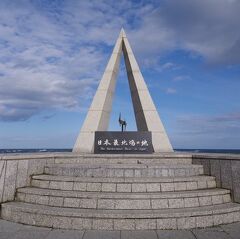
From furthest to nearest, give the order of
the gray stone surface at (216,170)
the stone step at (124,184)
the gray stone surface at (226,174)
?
the gray stone surface at (216,170), the gray stone surface at (226,174), the stone step at (124,184)

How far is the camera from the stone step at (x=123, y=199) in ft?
20.5

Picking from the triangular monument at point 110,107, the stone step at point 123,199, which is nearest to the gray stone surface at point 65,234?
the stone step at point 123,199

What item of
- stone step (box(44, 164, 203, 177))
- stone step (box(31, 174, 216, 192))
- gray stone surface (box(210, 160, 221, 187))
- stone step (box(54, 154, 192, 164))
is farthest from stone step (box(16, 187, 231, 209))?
stone step (box(54, 154, 192, 164))

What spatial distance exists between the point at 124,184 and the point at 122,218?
1283mm

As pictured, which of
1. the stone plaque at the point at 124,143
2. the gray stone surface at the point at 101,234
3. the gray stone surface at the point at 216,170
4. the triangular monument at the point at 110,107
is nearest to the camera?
the gray stone surface at the point at 101,234

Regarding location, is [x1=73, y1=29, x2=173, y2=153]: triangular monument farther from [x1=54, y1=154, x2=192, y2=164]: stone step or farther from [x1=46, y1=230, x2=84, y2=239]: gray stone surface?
[x1=46, y1=230, x2=84, y2=239]: gray stone surface

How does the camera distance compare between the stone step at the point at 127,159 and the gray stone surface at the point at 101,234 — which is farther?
the stone step at the point at 127,159

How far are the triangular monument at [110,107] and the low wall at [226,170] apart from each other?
5874 millimetres

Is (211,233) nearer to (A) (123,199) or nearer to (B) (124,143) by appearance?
(A) (123,199)

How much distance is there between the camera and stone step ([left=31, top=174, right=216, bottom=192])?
692 centimetres

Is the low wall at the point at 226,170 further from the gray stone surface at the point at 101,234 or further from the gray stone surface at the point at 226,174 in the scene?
the gray stone surface at the point at 101,234

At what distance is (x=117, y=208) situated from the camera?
624 centimetres

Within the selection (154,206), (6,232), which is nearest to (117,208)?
(154,206)

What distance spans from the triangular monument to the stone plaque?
2.18m
